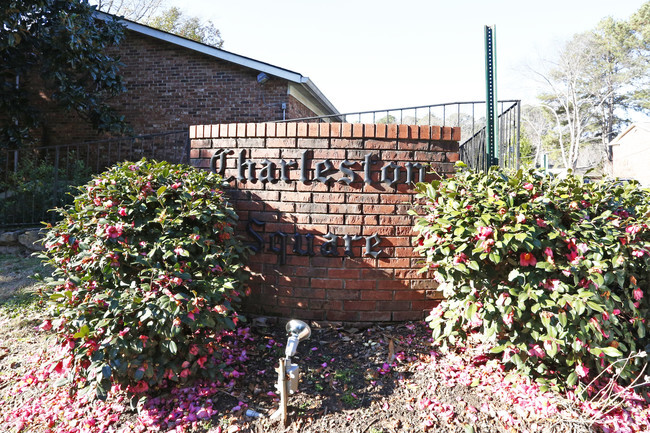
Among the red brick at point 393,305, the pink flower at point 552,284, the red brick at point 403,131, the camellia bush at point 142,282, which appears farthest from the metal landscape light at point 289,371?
the red brick at point 403,131

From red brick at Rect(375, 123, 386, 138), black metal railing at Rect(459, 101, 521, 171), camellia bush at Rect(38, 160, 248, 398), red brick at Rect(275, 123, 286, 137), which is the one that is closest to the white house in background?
black metal railing at Rect(459, 101, 521, 171)

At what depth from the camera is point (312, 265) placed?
131 inches

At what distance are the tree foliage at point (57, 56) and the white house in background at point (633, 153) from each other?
30.1 metres

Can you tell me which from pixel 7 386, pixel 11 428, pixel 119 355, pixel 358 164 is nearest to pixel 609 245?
pixel 358 164

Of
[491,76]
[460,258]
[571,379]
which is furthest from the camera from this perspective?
[491,76]

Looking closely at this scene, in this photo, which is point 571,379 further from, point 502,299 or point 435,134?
point 435,134

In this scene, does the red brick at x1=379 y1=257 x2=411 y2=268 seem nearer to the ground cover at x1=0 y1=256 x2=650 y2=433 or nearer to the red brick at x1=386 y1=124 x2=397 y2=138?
the ground cover at x1=0 y1=256 x2=650 y2=433

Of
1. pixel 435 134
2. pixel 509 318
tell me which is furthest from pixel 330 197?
pixel 509 318

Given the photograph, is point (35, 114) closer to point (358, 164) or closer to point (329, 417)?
point (358, 164)

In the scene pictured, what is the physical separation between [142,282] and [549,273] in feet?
8.18

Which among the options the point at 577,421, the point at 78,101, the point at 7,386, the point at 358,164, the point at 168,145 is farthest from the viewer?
the point at 168,145

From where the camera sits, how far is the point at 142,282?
8.28ft

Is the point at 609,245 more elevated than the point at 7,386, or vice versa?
the point at 609,245

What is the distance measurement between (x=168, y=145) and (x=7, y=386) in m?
7.53
